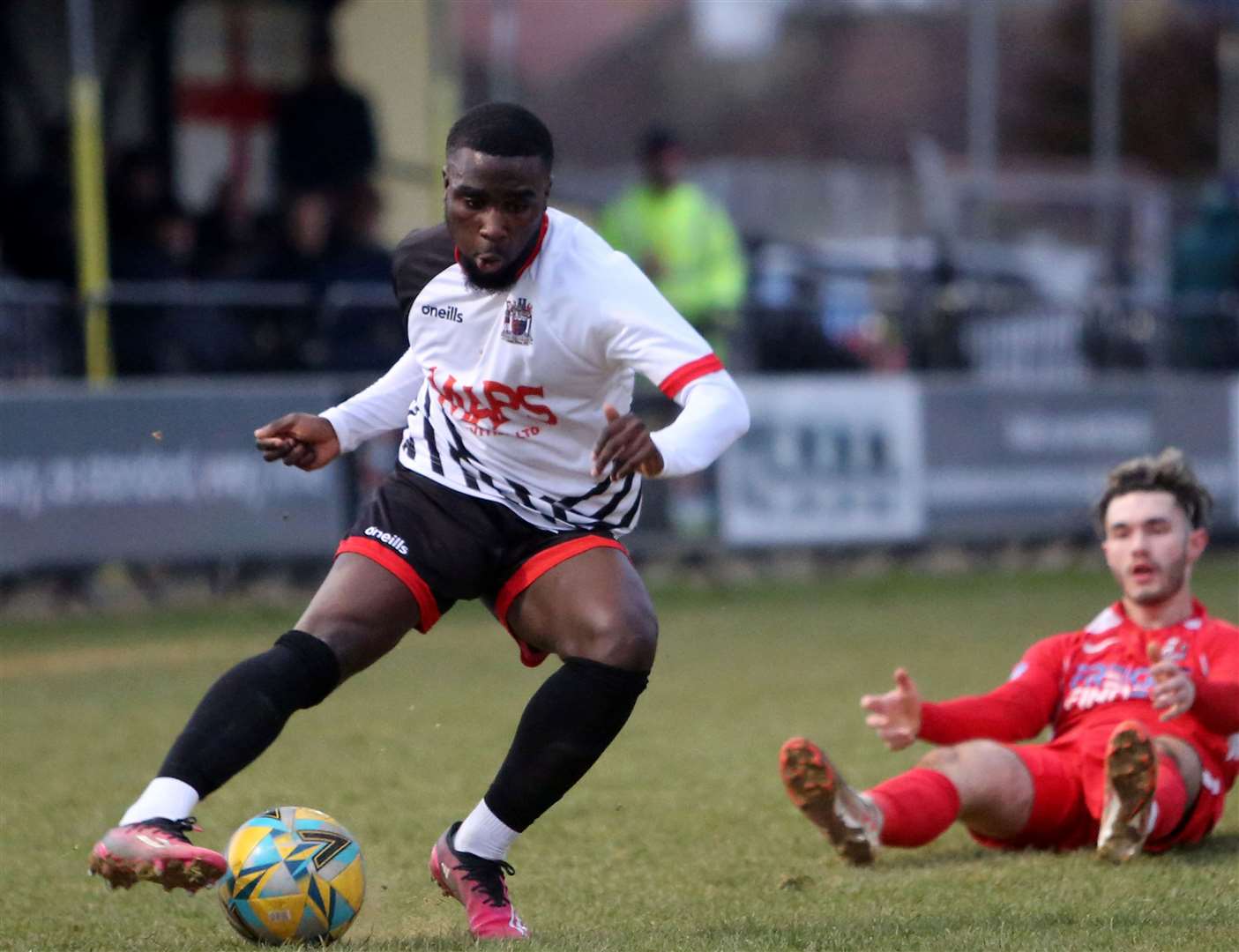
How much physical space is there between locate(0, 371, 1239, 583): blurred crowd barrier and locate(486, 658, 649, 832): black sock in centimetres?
698

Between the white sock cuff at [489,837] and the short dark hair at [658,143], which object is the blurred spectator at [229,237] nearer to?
the short dark hair at [658,143]

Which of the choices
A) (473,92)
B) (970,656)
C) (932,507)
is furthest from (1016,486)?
(473,92)

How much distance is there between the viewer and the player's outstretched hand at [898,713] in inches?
203

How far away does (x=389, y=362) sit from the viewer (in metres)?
12.4

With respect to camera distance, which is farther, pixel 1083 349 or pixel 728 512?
pixel 1083 349

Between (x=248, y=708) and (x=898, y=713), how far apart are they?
5.71 ft

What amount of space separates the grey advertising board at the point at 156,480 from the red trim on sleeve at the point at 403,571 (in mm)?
6539

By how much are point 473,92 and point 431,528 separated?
31217mm

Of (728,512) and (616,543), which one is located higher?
(616,543)

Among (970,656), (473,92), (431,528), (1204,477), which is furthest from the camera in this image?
(473,92)

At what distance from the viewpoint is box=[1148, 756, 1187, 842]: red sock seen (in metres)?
5.12

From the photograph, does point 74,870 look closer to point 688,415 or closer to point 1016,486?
point 688,415

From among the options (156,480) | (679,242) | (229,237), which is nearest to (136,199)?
(229,237)

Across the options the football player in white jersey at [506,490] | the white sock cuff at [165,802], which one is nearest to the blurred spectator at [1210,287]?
the football player in white jersey at [506,490]
